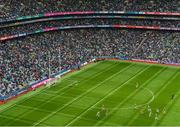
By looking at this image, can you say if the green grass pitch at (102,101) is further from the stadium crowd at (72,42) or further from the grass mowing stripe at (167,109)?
the stadium crowd at (72,42)

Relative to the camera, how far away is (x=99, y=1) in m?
89.5

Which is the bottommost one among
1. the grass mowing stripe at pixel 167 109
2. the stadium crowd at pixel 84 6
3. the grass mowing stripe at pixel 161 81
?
→ the grass mowing stripe at pixel 161 81

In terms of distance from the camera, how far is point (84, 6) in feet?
283

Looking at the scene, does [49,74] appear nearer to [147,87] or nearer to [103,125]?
[147,87]

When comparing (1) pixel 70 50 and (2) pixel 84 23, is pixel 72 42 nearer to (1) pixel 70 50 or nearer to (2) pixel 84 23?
(1) pixel 70 50

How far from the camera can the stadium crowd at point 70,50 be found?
A: 2346 inches

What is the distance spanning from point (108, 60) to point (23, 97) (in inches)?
1117

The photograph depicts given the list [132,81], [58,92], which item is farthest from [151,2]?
[58,92]

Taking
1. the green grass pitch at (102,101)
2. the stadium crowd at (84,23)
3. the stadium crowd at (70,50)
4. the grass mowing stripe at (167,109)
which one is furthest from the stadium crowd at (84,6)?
the grass mowing stripe at (167,109)

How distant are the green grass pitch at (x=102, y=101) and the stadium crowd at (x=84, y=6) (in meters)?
19.2

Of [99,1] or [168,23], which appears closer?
[168,23]

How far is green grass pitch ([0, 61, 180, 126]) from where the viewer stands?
42094 mm

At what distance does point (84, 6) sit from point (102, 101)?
42.4 meters

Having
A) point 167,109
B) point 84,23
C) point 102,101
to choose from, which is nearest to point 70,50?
point 84,23
